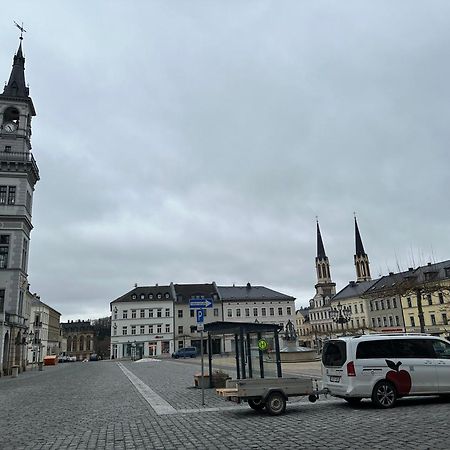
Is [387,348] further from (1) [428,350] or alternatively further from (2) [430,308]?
(2) [430,308]

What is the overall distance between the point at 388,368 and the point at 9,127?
4692 cm

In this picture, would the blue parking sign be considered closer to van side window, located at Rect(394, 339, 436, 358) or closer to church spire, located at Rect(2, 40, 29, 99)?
van side window, located at Rect(394, 339, 436, 358)

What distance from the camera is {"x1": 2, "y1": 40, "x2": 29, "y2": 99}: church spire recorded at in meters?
49.6

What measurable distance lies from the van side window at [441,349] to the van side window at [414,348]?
120 mm

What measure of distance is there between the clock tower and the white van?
34522 millimetres

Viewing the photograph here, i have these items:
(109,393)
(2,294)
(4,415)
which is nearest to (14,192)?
(2,294)

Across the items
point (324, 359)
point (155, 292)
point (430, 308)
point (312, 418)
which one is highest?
point (155, 292)

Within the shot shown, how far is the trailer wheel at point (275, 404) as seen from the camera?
1107 centimetres

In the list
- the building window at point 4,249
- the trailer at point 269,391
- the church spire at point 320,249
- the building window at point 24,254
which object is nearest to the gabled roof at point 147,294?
the building window at point 24,254

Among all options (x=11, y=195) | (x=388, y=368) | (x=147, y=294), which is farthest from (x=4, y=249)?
(x=147, y=294)

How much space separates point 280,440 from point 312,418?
259 centimetres

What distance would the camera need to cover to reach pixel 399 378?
1152cm

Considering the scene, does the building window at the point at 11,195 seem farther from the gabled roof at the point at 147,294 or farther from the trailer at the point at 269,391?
the gabled roof at the point at 147,294

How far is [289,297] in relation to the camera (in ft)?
289
